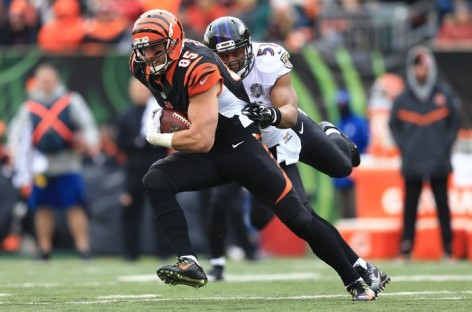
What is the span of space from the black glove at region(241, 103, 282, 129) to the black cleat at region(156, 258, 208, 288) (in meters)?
0.88

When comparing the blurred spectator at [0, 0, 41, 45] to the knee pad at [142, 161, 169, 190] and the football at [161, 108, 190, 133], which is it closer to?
the football at [161, 108, 190, 133]

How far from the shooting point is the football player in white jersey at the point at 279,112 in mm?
6898

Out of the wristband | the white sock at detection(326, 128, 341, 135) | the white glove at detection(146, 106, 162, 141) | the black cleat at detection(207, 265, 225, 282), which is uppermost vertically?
the white glove at detection(146, 106, 162, 141)

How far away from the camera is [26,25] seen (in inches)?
619

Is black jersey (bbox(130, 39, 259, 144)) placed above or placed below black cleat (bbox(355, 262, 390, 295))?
above

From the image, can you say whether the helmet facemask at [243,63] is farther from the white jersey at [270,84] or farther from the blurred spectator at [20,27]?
the blurred spectator at [20,27]

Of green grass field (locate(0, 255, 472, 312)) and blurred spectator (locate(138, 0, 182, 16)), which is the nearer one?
green grass field (locate(0, 255, 472, 312))

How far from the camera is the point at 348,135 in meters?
13.1

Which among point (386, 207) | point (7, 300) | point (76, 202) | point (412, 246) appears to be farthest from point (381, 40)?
point (7, 300)

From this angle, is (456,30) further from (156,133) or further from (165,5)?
(156,133)

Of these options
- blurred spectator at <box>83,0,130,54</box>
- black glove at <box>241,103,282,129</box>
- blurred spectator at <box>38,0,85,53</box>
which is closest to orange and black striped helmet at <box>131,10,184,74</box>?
black glove at <box>241,103,282,129</box>

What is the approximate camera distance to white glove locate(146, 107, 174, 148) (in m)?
6.53

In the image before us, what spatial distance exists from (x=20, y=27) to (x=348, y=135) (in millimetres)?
5026

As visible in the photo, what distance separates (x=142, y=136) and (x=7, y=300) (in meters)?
5.53
